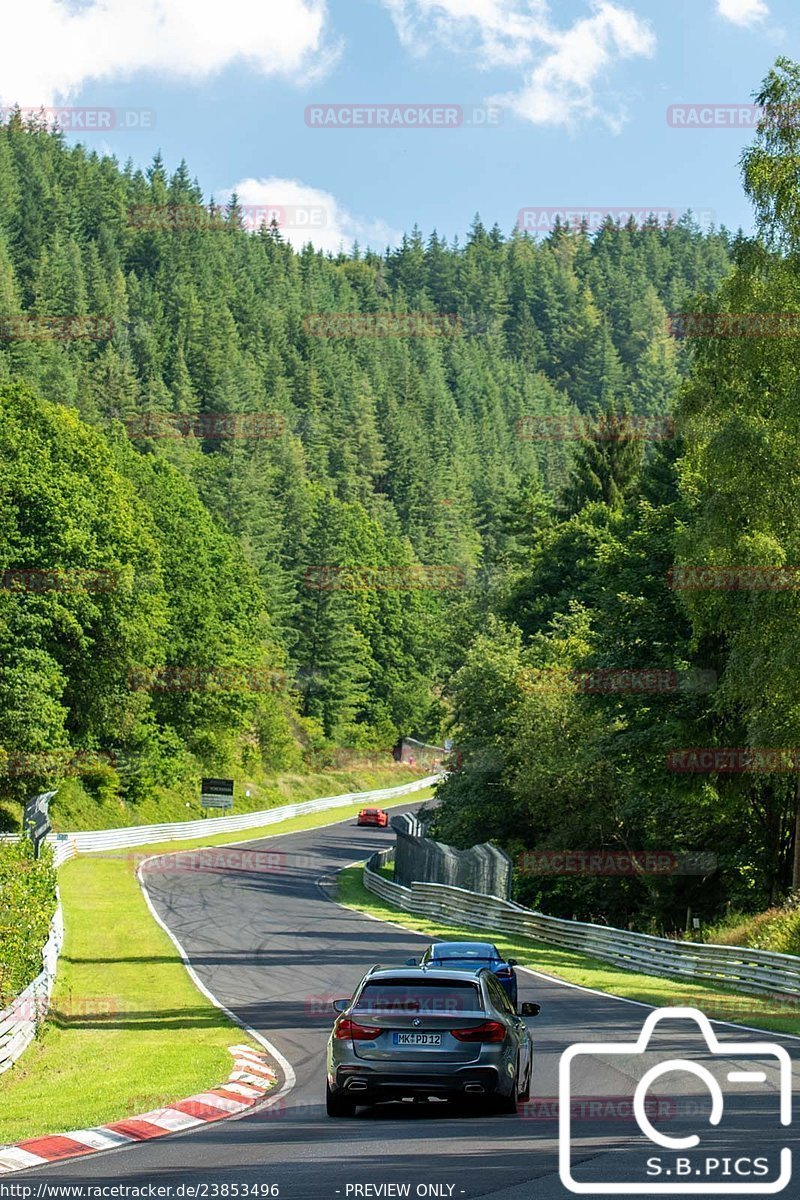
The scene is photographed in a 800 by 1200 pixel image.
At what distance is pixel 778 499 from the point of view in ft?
97.8

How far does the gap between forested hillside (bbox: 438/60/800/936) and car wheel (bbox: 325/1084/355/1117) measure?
16.8 m

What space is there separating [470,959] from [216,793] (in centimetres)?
6308

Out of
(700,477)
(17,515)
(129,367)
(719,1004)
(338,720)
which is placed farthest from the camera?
(129,367)

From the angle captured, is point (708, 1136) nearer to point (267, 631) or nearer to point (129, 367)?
point (267, 631)

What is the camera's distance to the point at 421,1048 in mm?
12992

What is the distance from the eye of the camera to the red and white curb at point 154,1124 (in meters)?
11.7

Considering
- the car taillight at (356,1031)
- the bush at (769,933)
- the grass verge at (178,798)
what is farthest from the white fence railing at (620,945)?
the grass verge at (178,798)

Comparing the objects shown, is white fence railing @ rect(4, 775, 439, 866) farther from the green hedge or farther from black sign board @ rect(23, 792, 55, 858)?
the green hedge

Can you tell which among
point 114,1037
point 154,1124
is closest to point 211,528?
point 114,1037

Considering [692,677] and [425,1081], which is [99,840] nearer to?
[692,677]

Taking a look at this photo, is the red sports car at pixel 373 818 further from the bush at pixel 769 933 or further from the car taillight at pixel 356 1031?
the car taillight at pixel 356 1031

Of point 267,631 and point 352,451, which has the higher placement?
point 352,451

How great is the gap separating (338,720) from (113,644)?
57.5 meters

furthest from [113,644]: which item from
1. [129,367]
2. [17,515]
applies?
[129,367]
